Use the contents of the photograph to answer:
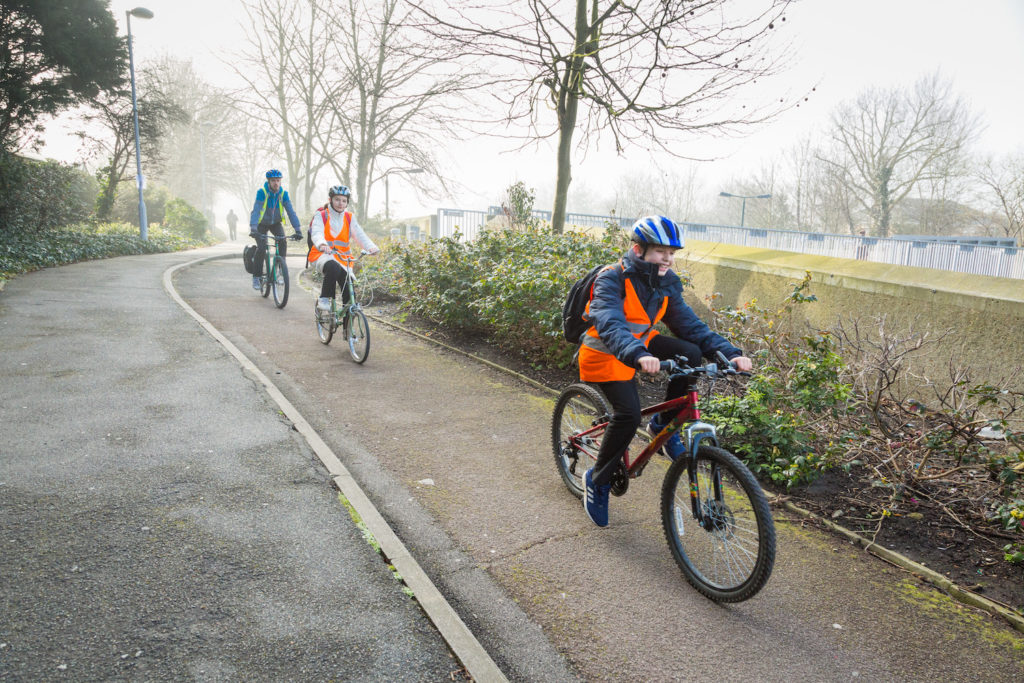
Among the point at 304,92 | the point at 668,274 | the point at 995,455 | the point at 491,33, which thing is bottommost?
the point at 995,455

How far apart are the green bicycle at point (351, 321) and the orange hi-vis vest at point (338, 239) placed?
0.72 ft

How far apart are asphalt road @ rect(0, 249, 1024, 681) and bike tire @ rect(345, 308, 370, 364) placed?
171 centimetres

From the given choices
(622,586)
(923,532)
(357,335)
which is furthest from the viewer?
(357,335)

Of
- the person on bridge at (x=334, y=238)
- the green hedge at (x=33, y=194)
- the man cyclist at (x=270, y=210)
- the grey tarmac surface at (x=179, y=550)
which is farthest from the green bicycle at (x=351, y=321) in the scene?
the green hedge at (x=33, y=194)

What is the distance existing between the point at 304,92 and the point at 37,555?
31.3 meters

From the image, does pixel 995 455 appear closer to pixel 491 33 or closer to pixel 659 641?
pixel 659 641

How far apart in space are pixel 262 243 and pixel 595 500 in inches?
355

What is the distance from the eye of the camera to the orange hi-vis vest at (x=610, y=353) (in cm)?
349

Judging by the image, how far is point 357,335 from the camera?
7.80 m

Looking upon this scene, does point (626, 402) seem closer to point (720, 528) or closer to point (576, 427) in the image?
point (720, 528)

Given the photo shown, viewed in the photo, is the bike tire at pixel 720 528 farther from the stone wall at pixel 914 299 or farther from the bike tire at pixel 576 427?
the stone wall at pixel 914 299

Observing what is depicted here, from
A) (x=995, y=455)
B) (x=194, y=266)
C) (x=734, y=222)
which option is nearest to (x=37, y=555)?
(x=995, y=455)

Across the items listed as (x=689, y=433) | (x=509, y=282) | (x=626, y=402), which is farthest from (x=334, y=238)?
(x=689, y=433)

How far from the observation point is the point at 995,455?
3.87 meters
